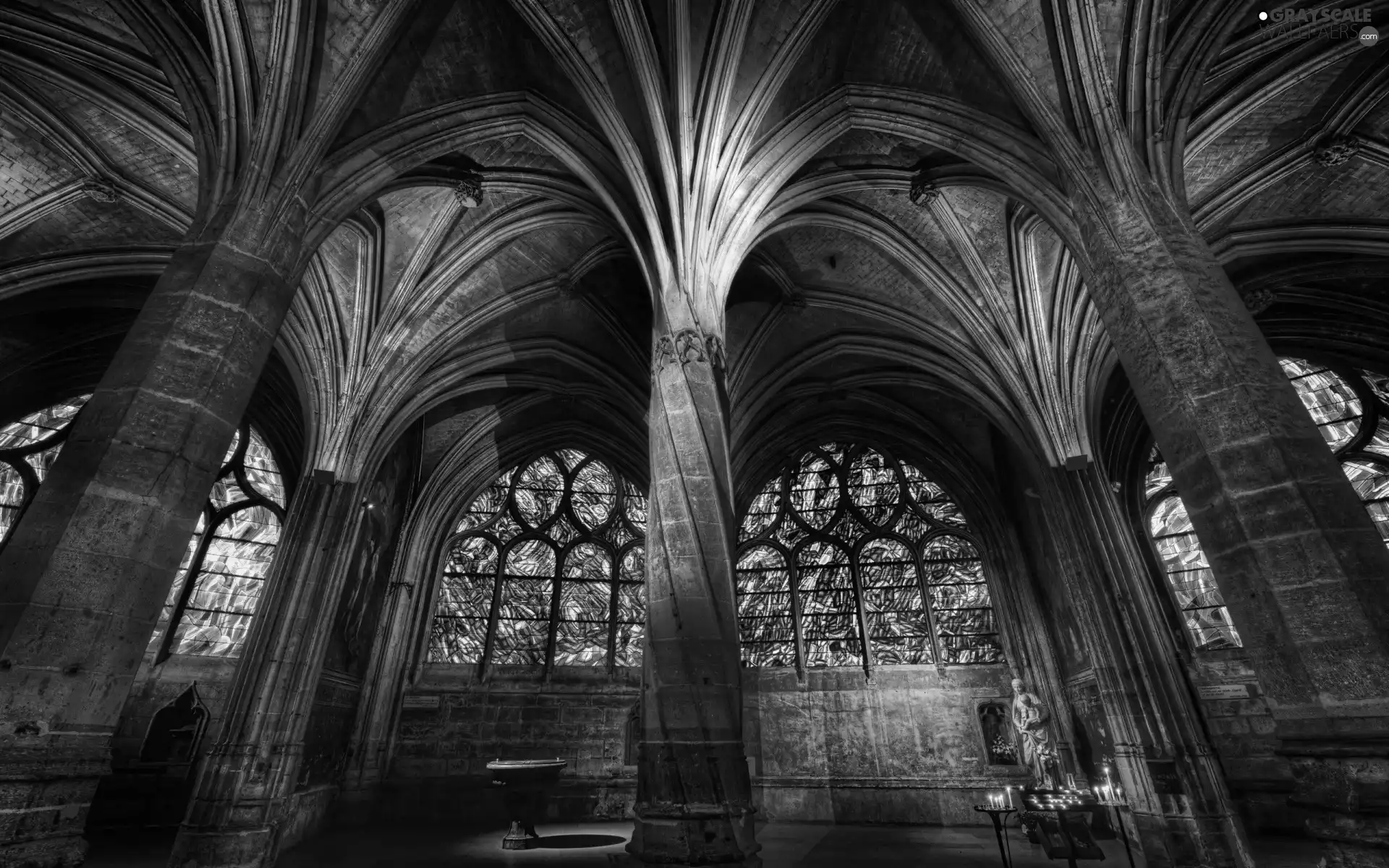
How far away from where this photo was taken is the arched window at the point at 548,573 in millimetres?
12492

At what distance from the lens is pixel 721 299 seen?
671 centimetres

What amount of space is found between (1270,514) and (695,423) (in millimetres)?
4033

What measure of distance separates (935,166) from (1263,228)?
5.34 m

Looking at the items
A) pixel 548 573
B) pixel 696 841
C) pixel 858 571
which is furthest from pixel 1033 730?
pixel 548 573

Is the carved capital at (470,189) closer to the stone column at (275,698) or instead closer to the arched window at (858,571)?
the stone column at (275,698)

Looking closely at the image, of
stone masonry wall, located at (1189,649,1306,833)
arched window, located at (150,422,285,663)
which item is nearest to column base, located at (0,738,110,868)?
arched window, located at (150,422,285,663)

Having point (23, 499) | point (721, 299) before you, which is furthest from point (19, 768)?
point (23, 499)

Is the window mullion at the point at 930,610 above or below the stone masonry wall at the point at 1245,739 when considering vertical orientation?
above

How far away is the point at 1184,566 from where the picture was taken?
11.0m

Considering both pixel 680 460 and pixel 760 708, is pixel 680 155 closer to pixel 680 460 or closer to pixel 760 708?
pixel 680 460

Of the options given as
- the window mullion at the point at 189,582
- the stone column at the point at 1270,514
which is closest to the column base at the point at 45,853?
the stone column at the point at 1270,514

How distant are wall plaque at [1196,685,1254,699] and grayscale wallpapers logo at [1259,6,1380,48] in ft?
30.4

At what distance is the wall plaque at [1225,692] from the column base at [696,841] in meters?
9.82

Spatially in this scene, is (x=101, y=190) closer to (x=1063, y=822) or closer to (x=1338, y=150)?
(x=1063, y=822)
